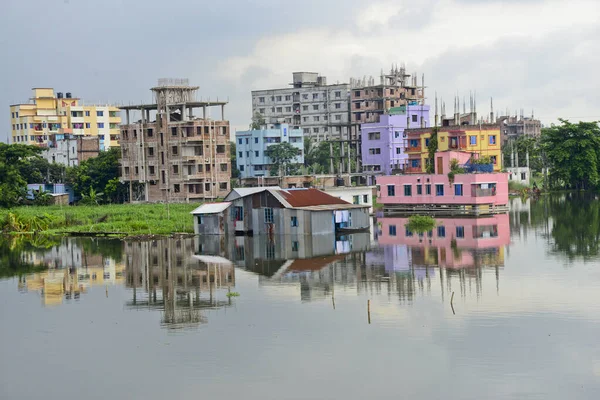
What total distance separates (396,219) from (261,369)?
1316 inches

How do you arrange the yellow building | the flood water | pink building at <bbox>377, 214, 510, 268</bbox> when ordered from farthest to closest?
the yellow building
pink building at <bbox>377, 214, 510, 268</bbox>
the flood water

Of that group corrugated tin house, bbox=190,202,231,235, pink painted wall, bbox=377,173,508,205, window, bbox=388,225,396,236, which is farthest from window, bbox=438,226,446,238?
corrugated tin house, bbox=190,202,231,235

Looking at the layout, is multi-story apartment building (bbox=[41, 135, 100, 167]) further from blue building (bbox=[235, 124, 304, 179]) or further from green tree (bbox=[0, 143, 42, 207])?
green tree (bbox=[0, 143, 42, 207])

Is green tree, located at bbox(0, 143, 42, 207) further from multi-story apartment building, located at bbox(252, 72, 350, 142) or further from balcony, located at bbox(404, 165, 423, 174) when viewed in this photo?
multi-story apartment building, located at bbox(252, 72, 350, 142)

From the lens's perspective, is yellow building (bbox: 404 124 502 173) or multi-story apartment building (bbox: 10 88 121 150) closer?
yellow building (bbox: 404 124 502 173)

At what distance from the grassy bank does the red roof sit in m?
5.93

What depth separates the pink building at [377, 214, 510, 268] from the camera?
3253 cm

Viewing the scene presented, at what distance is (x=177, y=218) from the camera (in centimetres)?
4988

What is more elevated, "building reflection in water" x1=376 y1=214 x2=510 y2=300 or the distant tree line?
the distant tree line

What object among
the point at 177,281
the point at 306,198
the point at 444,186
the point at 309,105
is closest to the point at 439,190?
the point at 444,186

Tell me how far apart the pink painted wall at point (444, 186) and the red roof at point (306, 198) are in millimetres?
10955


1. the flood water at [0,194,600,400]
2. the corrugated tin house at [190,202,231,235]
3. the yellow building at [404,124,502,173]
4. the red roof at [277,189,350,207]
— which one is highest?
the yellow building at [404,124,502,173]

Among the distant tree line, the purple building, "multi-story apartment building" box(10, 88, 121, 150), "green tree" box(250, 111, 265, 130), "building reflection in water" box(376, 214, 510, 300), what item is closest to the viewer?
"building reflection in water" box(376, 214, 510, 300)

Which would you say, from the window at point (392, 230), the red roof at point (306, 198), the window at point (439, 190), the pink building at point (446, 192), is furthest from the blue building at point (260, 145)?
the red roof at point (306, 198)
